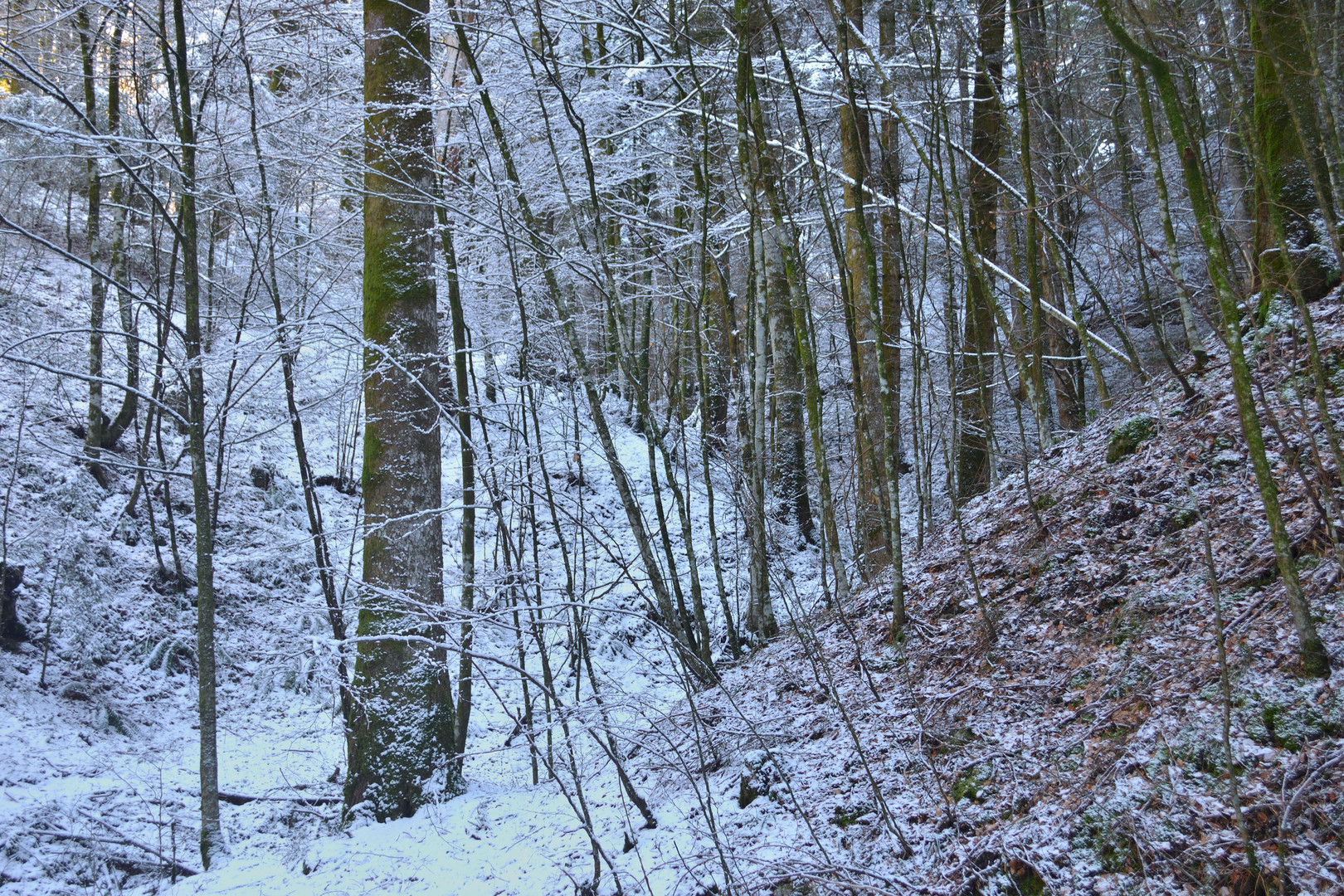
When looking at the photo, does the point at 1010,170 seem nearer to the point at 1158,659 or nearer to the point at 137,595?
the point at 1158,659

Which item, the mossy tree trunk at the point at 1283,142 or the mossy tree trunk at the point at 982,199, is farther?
the mossy tree trunk at the point at 982,199

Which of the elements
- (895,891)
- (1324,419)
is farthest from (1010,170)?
(895,891)

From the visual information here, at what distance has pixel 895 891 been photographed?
2.22 m

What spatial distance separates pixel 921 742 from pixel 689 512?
3030mm

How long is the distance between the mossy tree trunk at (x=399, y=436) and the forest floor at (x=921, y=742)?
40 cm

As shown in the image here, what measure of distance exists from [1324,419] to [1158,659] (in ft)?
3.57

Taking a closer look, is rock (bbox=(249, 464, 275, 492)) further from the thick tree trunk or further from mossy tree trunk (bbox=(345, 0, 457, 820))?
mossy tree trunk (bbox=(345, 0, 457, 820))

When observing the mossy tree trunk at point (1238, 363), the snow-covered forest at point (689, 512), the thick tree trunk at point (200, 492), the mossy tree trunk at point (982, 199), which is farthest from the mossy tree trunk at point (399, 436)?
the mossy tree trunk at point (982, 199)

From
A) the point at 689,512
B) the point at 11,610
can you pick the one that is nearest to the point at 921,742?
the point at 689,512

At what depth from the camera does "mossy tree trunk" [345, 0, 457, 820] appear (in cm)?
429

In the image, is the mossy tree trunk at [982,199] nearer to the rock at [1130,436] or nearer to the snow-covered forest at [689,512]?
the snow-covered forest at [689,512]

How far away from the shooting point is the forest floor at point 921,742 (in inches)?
79.4

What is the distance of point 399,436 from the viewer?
471 centimetres

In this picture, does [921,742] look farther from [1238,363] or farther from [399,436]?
[399,436]
